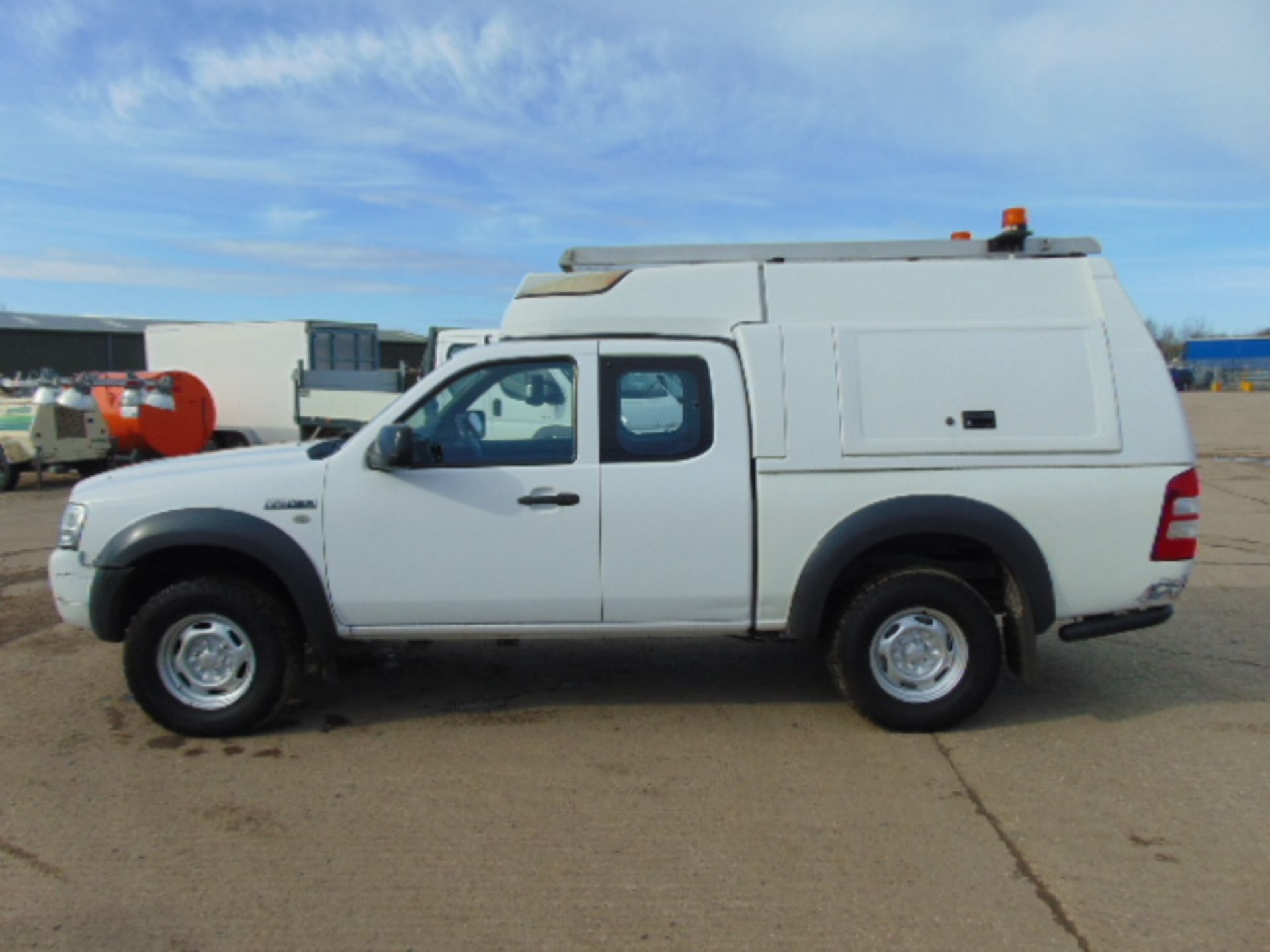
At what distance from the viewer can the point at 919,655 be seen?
489cm

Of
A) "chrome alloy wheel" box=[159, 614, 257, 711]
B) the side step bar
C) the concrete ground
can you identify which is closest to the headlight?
"chrome alloy wheel" box=[159, 614, 257, 711]

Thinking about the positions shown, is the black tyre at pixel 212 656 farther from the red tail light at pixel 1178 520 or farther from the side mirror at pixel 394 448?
the red tail light at pixel 1178 520

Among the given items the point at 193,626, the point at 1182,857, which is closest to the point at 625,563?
the point at 193,626

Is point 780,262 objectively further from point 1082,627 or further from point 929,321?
point 1082,627

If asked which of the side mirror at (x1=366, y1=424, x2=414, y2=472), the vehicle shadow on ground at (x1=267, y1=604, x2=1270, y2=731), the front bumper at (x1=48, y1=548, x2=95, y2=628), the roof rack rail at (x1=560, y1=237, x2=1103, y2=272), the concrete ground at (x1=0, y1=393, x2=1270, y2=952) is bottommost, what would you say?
the concrete ground at (x1=0, y1=393, x2=1270, y2=952)

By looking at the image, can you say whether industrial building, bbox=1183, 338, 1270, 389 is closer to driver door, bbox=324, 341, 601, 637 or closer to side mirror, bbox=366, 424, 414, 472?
driver door, bbox=324, 341, 601, 637

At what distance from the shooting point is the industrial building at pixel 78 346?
39.6 meters

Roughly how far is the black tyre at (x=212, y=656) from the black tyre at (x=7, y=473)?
40.8 ft

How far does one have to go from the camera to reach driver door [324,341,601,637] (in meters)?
4.71

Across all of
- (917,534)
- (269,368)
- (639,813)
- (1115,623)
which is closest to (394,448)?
(639,813)

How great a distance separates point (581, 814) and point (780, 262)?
275cm

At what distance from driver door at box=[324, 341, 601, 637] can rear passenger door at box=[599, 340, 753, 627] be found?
9 cm

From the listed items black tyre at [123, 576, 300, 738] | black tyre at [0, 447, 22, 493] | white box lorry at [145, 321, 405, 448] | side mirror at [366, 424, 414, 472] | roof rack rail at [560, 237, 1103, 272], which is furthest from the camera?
white box lorry at [145, 321, 405, 448]

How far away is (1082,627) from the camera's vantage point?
4.90 meters
